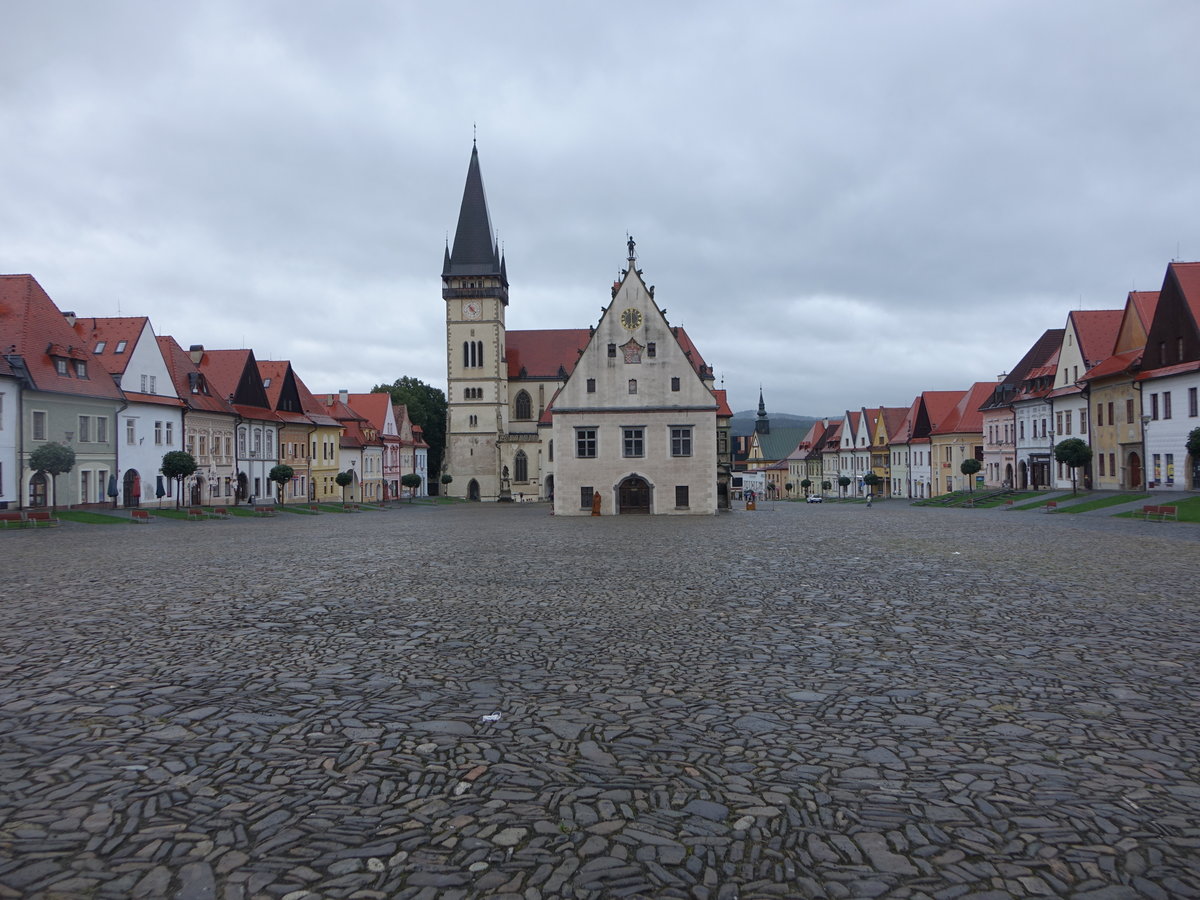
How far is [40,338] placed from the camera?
4600cm

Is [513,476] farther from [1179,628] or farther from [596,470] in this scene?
[1179,628]

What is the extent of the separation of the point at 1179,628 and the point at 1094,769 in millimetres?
6545

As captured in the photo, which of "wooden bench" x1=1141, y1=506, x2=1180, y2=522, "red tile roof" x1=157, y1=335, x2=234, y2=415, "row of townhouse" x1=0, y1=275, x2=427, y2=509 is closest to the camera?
"wooden bench" x1=1141, y1=506, x2=1180, y2=522

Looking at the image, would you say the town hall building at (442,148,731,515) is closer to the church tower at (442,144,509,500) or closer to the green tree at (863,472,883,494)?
the green tree at (863,472,883,494)

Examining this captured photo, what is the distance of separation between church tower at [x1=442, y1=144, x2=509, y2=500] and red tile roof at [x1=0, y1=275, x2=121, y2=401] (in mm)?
53647

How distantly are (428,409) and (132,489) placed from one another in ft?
223

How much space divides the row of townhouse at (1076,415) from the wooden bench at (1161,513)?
30.9 ft

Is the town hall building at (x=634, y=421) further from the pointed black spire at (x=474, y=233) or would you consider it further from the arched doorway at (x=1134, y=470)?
the pointed black spire at (x=474, y=233)

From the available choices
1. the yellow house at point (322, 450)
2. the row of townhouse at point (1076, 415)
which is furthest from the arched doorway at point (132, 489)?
the row of townhouse at point (1076, 415)

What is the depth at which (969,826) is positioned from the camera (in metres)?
5.02

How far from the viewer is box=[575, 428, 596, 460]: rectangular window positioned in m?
55.8

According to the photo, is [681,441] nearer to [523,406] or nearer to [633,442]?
[633,442]

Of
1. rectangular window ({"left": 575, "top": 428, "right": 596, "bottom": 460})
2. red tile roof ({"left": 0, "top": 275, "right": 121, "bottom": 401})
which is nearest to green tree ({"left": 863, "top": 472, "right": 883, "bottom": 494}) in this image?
rectangular window ({"left": 575, "top": 428, "right": 596, "bottom": 460})

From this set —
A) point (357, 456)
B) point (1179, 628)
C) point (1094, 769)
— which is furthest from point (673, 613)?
point (357, 456)
